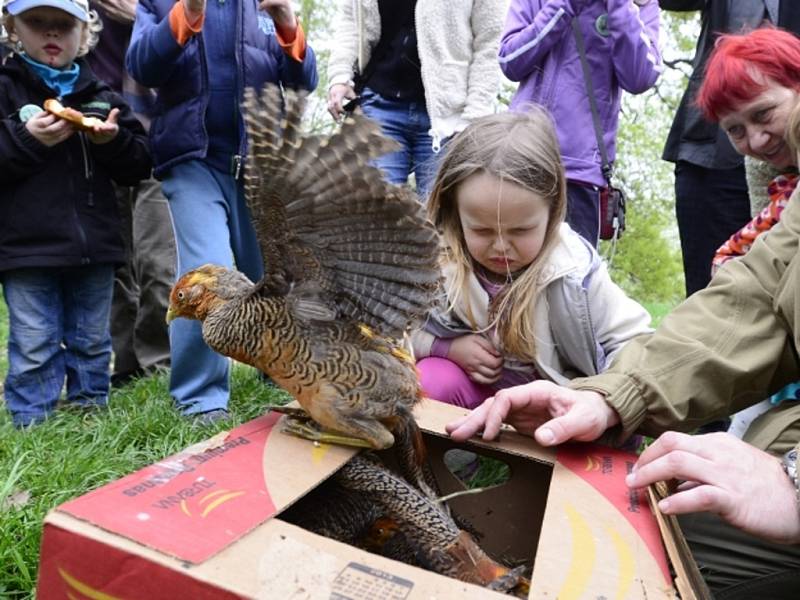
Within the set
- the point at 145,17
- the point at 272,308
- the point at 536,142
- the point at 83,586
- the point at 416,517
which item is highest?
the point at 145,17

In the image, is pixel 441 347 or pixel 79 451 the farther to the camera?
pixel 441 347

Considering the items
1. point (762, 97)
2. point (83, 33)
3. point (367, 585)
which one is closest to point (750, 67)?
point (762, 97)

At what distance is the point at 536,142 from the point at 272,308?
1328 mm

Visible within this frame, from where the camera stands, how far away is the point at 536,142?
257 cm

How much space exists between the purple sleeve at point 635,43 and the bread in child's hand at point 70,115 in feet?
8.66

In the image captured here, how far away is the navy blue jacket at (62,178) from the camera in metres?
3.32

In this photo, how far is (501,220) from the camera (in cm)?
247

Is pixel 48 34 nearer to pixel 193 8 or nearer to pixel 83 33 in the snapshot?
pixel 83 33

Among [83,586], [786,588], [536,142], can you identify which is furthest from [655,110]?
[83,586]

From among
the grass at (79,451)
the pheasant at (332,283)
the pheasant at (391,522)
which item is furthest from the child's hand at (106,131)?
the pheasant at (391,522)

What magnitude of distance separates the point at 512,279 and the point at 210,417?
154cm

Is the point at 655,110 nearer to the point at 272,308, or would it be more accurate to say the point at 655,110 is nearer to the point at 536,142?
the point at 536,142

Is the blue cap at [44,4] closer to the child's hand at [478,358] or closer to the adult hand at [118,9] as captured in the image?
the adult hand at [118,9]

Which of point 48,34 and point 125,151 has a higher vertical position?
point 48,34
